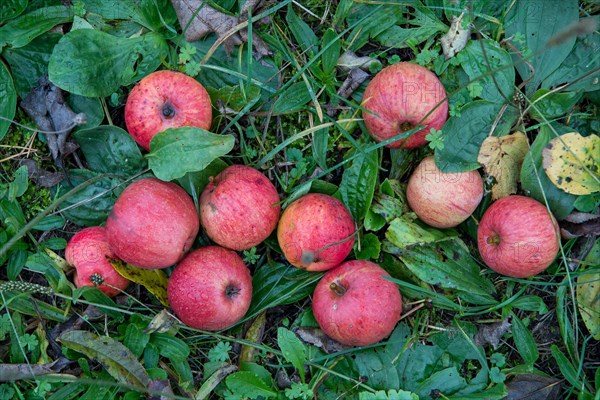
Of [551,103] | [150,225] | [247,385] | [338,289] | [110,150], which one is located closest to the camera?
[150,225]

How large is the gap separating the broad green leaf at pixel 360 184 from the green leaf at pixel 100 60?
134cm

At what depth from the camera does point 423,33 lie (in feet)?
10.6

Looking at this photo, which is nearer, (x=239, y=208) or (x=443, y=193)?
(x=239, y=208)

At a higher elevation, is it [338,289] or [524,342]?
[338,289]

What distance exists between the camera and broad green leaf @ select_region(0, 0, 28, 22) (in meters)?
3.21

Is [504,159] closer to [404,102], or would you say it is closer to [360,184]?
[404,102]

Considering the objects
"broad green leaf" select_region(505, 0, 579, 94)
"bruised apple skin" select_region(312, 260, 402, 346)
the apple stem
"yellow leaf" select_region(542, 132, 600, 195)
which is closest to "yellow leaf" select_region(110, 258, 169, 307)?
"bruised apple skin" select_region(312, 260, 402, 346)

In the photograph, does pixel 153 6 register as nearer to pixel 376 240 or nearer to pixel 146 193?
pixel 146 193

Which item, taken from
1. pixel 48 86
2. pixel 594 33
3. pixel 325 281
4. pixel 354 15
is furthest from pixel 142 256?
pixel 594 33

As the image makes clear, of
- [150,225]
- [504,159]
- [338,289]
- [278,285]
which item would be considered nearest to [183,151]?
[150,225]

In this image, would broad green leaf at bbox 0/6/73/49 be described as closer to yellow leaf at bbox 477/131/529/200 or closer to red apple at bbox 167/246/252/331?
red apple at bbox 167/246/252/331

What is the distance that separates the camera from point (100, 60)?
321cm

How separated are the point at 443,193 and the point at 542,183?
622 millimetres

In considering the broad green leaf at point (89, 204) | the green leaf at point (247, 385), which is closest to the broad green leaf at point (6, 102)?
the broad green leaf at point (89, 204)
